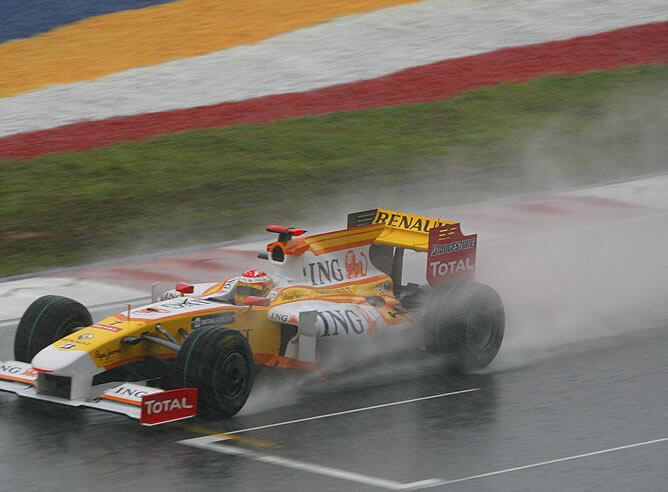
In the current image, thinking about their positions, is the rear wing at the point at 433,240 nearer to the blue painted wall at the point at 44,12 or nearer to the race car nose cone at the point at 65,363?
the race car nose cone at the point at 65,363

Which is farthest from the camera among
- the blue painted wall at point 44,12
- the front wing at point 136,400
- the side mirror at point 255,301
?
the blue painted wall at point 44,12

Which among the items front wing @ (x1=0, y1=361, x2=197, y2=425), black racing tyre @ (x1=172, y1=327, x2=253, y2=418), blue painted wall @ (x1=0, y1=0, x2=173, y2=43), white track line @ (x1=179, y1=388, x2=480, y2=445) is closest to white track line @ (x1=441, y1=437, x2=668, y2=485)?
white track line @ (x1=179, y1=388, x2=480, y2=445)

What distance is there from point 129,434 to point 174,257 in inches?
261

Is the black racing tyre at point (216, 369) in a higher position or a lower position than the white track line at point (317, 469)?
higher

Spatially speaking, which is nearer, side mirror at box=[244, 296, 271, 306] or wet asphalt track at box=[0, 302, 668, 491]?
wet asphalt track at box=[0, 302, 668, 491]

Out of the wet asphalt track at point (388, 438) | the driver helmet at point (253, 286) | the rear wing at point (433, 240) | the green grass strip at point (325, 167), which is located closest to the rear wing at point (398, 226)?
the rear wing at point (433, 240)

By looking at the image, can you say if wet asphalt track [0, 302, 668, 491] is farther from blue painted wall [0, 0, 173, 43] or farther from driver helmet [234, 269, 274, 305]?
blue painted wall [0, 0, 173, 43]

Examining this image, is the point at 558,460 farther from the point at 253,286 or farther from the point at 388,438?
the point at 253,286

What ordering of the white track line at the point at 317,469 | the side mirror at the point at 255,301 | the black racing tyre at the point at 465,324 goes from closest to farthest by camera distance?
1. the white track line at the point at 317,469
2. the side mirror at the point at 255,301
3. the black racing tyre at the point at 465,324

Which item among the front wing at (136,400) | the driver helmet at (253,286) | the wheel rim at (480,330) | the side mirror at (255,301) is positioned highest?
the driver helmet at (253,286)

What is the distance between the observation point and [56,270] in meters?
15.3

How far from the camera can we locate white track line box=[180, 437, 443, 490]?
8.53 m

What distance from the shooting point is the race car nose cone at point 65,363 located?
30.7 ft

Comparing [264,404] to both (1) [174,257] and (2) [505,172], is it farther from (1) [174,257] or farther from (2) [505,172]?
(2) [505,172]
